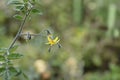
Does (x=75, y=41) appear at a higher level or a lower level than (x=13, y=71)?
lower

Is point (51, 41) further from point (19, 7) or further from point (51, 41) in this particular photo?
point (19, 7)

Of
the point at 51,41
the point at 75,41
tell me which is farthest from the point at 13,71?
the point at 75,41

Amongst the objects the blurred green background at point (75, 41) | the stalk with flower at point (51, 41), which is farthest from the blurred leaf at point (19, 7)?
the blurred green background at point (75, 41)

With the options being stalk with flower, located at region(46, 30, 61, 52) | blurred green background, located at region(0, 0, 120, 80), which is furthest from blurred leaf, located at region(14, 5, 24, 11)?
blurred green background, located at region(0, 0, 120, 80)

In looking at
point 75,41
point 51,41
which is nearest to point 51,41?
point 51,41

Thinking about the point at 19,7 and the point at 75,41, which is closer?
the point at 19,7

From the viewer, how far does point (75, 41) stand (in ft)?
16.1

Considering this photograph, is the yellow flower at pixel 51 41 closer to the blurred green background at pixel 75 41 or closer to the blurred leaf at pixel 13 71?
the blurred leaf at pixel 13 71

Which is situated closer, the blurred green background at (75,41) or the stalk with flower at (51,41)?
the stalk with flower at (51,41)

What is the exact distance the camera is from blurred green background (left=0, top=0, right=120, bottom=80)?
14.6 ft

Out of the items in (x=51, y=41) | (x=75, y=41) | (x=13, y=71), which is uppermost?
(x=51, y=41)

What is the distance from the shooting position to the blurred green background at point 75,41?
4.46 meters

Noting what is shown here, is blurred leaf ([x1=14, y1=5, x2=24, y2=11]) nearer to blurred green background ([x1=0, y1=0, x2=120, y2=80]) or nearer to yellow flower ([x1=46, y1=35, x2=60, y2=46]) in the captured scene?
yellow flower ([x1=46, y1=35, x2=60, y2=46])

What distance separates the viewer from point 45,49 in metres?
4.68
